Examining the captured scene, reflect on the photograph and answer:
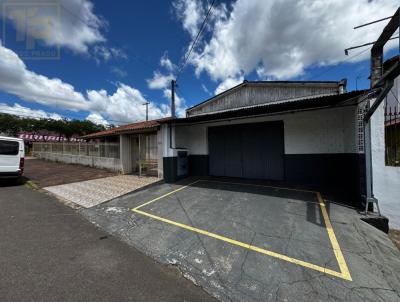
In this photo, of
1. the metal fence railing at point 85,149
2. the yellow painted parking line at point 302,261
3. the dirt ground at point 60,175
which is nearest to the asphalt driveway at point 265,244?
the yellow painted parking line at point 302,261

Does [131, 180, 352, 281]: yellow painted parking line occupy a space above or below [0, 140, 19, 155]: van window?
below

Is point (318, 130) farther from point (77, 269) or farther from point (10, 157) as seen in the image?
point (10, 157)

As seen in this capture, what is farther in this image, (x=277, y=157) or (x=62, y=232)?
(x=277, y=157)

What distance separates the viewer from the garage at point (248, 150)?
7.06 meters

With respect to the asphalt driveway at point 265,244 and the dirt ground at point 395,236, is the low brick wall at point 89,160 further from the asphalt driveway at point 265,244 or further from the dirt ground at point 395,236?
the dirt ground at point 395,236

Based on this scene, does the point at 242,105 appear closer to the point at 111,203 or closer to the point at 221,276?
the point at 111,203

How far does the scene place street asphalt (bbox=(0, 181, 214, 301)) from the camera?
6.16 feet

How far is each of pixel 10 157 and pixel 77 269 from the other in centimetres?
783

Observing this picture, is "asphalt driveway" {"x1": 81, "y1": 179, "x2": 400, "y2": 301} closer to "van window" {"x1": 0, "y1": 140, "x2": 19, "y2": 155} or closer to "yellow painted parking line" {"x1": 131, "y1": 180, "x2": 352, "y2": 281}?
A: "yellow painted parking line" {"x1": 131, "y1": 180, "x2": 352, "y2": 281}

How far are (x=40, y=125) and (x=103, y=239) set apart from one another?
142 feet

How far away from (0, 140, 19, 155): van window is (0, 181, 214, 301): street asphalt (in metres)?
4.81

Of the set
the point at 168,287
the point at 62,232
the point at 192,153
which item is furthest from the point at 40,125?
the point at 168,287

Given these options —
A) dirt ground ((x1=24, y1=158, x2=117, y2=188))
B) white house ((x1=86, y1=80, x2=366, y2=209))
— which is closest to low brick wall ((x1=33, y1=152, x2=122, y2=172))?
dirt ground ((x1=24, y1=158, x2=117, y2=188))

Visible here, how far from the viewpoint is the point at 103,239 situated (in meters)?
3.13
